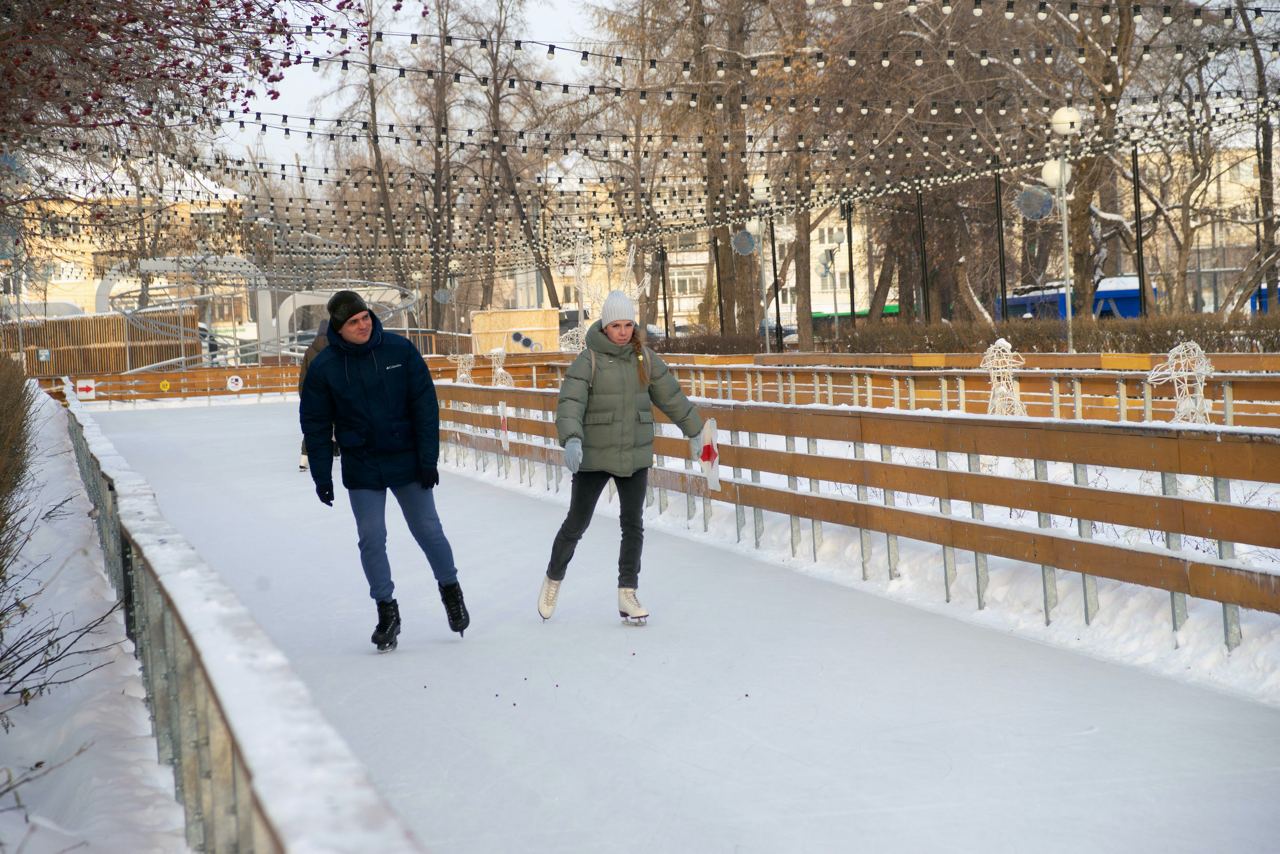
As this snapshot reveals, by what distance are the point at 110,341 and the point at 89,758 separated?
158 feet

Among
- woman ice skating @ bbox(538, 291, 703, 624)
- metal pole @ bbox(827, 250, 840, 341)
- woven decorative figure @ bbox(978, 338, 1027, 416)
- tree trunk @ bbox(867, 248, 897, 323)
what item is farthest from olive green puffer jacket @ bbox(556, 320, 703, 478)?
tree trunk @ bbox(867, 248, 897, 323)

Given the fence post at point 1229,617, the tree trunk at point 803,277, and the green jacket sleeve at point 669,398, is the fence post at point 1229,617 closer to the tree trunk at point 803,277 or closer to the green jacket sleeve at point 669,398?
the green jacket sleeve at point 669,398

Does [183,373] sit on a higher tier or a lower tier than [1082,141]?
lower

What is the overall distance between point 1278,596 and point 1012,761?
4.79 ft

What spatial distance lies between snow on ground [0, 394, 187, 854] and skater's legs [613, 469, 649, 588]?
2441mm

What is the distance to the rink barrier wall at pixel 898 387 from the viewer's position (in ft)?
47.6

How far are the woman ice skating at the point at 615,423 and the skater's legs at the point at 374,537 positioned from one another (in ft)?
3.01

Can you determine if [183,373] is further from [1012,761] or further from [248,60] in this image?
[1012,761]

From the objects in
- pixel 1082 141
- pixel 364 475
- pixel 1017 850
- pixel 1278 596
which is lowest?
pixel 1017 850

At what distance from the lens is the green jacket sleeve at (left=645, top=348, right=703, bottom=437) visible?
8141 millimetres

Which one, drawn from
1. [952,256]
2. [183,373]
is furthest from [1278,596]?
[952,256]

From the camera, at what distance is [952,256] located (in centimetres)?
4834

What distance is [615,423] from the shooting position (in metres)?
7.91

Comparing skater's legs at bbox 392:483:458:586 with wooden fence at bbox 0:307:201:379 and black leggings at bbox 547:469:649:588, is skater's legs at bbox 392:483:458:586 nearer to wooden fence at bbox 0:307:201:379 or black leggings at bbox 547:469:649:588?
black leggings at bbox 547:469:649:588
